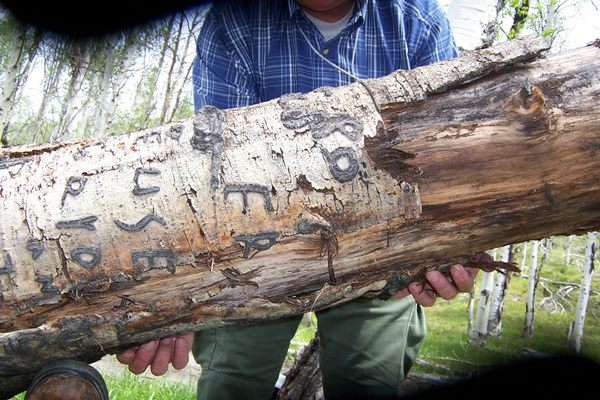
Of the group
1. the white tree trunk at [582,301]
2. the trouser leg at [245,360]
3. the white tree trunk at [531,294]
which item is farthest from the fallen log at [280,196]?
the white tree trunk at [531,294]

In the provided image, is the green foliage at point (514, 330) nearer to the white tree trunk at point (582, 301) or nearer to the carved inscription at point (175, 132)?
the white tree trunk at point (582, 301)

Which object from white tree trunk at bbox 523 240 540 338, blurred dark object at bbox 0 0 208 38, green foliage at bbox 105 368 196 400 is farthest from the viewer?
white tree trunk at bbox 523 240 540 338

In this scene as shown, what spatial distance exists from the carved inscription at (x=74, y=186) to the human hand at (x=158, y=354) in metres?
0.62

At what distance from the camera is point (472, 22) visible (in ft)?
9.50

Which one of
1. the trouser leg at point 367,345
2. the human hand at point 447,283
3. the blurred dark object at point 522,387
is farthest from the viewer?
the blurred dark object at point 522,387

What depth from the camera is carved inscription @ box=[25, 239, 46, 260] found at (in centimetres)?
126

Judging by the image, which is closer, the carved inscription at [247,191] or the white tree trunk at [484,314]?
the carved inscription at [247,191]

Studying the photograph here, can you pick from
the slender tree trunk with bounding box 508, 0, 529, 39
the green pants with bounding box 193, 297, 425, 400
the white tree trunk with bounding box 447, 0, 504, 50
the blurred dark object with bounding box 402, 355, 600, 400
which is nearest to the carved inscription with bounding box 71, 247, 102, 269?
the green pants with bounding box 193, 297, 425, 400

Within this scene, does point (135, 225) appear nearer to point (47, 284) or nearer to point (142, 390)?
point (47, 284)

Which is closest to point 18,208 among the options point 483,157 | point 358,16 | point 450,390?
point 483,157

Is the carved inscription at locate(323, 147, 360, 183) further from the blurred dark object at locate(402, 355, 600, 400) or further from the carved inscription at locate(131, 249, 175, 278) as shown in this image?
the blurred dark object at locate(402, 355, 600, 400)

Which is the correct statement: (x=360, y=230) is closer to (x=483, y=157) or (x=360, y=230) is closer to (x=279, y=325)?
(x=483, y=157)

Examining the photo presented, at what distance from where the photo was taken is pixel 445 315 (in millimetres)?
14648

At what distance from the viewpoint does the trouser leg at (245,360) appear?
2365 mm
